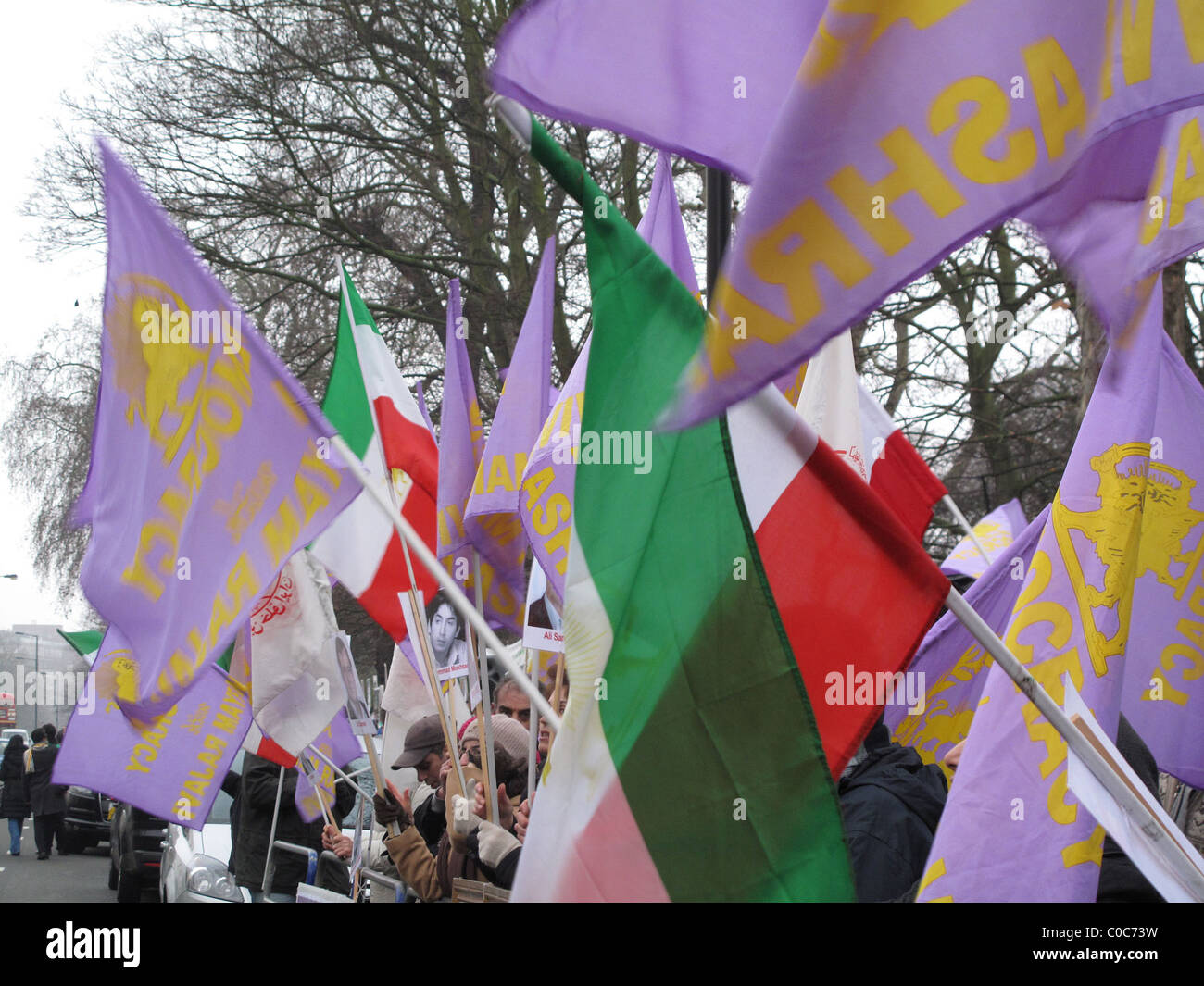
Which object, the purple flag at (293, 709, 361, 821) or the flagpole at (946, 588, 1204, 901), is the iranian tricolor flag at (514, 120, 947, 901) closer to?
the flagpole at (946, 588, 1204, 901)

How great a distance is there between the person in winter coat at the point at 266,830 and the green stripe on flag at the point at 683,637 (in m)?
5.90

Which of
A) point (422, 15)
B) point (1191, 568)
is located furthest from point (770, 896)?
point (422, 15)

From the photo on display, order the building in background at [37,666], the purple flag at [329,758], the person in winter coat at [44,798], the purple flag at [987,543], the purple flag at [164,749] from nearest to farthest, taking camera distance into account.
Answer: the purple flag at [164,749] < the purple flag at [329,758] < the purple flag at [987,543] < the person in winter coat at [44,798] < the building in background at [37,666]

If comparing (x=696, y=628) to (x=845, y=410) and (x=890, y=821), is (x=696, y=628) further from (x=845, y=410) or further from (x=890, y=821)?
(x=845, y=410)

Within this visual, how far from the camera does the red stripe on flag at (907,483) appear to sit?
3648mm

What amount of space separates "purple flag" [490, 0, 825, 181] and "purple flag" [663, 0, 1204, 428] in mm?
710

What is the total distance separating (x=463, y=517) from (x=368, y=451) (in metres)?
0.69

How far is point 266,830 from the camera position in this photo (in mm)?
8211

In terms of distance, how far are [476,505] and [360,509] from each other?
89 centimetres

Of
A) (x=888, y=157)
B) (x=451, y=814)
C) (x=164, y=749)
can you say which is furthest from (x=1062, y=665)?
(x=164, y=749)

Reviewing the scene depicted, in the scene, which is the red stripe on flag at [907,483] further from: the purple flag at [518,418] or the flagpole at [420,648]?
the purple flag at [518,418]

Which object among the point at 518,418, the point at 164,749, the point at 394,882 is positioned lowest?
the point at 394,882

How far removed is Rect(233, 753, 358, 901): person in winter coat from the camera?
26.5ft

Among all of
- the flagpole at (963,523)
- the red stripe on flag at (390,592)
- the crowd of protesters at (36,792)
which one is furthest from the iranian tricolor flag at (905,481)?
the crowd of protesters at (36,792)
